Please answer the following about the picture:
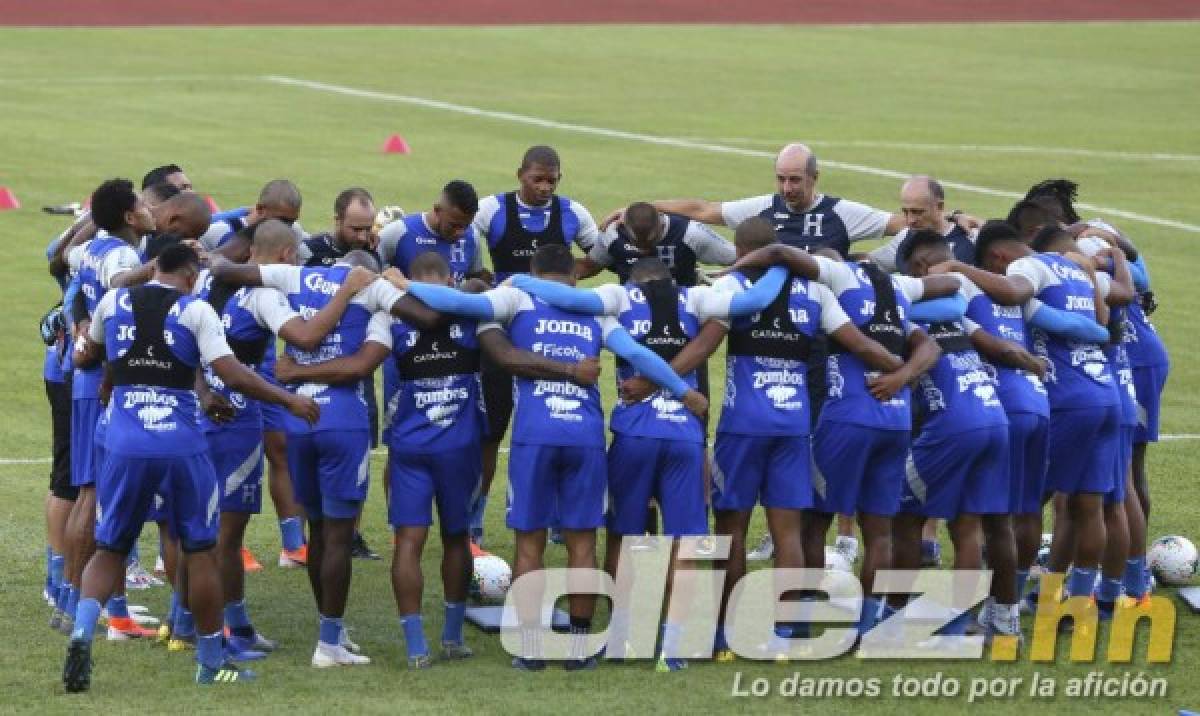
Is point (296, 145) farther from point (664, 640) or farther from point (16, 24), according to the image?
point (664, 640)

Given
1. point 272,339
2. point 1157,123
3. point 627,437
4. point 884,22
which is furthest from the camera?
point 884,22

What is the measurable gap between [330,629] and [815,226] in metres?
4.65

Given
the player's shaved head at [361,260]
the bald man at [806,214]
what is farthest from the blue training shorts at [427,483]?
the bald man at [806,214]

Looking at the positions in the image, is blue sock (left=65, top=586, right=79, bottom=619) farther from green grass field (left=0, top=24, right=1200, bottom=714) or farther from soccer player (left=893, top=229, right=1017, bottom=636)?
soccer player (left=893, top=229, right=1017, bottom=636)

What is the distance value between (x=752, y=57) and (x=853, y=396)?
1387 inches

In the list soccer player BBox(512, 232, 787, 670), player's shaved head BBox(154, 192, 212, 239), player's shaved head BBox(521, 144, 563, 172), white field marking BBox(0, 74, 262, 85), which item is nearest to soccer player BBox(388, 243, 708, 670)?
soccer player BBox(512, 232, 787, 670)

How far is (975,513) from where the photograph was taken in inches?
487

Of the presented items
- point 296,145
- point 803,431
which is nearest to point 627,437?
point 803,431

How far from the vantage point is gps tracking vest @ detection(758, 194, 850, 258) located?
1465 centimetres

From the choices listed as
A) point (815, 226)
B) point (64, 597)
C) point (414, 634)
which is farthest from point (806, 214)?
point (64, 597)

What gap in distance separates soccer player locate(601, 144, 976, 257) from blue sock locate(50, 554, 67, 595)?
4.11m

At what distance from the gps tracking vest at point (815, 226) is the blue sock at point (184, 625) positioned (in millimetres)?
4780

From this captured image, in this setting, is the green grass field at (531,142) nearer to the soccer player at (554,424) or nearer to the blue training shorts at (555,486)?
the soccer player at (554,424)

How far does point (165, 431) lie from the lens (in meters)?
11.4
